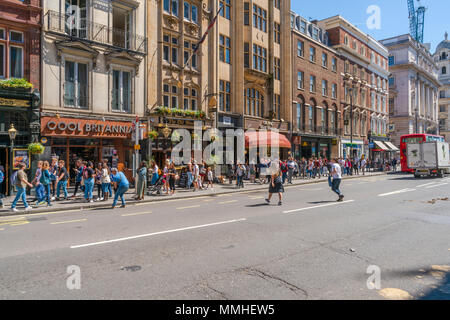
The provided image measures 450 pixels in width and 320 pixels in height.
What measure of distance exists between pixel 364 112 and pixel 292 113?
1927 cm

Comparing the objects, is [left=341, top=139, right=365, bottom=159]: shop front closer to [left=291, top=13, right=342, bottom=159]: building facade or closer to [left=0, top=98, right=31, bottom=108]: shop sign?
[left=291, top=13, right=342, bottom=159]: building facade

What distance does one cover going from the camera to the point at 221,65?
24.6 metres

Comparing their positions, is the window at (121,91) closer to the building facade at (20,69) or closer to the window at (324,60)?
the building facade at (20,69)

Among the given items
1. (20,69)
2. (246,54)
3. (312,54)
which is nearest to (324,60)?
(312,54)

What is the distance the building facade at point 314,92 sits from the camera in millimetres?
31719

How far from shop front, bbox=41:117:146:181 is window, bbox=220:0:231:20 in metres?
13.3

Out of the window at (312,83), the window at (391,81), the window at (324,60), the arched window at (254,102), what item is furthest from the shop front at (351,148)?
the window at (391,81)

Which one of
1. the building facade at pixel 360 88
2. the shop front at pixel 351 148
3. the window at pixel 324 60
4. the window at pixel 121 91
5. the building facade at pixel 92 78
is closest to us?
the building facade at pixel 92 78

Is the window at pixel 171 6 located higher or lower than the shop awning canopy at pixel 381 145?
higher

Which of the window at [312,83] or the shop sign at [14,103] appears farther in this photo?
the window at [312,83]

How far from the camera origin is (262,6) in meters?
28.0

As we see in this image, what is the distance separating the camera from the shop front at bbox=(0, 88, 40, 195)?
14.1 metres
